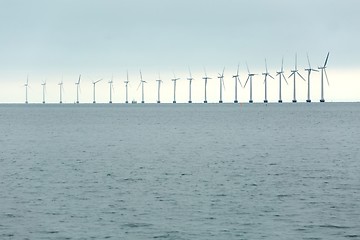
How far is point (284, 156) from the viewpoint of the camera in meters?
78.9

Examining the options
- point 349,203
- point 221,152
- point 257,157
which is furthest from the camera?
point 221,152

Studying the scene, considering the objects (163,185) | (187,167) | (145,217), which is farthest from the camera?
(187,167)

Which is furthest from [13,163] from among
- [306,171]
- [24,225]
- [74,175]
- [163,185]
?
[24,225]

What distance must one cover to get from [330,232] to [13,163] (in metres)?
41.8

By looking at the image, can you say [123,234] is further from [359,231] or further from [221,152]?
[221,152]

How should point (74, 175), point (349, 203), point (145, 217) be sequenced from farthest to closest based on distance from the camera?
point (74, 175) → point (349, 203) → point (145, 217)

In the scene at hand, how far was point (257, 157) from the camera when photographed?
77.1 m

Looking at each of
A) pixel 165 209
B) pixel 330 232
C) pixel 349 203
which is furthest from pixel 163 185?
pixel 330 232

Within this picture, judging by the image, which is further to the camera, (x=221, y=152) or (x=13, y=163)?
(x=221, y=152)

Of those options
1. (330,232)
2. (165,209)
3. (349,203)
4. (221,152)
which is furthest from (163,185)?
(221,152)

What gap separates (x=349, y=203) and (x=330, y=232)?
829 cm

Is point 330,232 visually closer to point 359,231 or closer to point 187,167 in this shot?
point 359,231

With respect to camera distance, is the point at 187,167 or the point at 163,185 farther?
the point at 187,167

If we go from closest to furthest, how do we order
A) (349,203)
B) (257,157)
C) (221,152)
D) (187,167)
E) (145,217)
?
(145,217)
(349,203)
(187,167)
(257,157)
(221,152)
